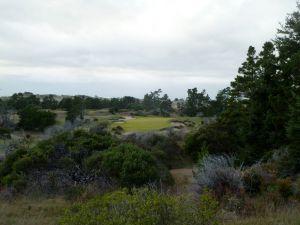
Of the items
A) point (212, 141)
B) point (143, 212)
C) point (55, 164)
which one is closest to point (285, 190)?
point (143, 212)

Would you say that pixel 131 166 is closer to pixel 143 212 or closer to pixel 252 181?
pixel 252 181

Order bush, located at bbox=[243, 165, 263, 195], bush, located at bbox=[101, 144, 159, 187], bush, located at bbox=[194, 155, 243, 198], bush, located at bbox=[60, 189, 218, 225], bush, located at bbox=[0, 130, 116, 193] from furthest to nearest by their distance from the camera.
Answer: bush, located at bbox=[0, 130, 116, 193], bush, located at bbox=[101, 144, 159, 187], bush, located at bbox=[243, 165, 263, 195], bush, located at bbox=[194, 155, 243, 198], bush, located at bbox=[60, 189, 218, 225]

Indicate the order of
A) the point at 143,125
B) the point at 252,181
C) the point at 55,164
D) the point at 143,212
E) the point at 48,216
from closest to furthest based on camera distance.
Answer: the point at 143,212
the point at 48,216
the point at 252,181
the point at 55,164
the point at 143,125

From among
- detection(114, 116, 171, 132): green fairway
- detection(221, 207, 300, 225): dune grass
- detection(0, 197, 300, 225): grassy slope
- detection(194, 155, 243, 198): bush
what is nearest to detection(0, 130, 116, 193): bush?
detection(0, 197, 300, 225): grassy slope

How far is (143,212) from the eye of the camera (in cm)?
454

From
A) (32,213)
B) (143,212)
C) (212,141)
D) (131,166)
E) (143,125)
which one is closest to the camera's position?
(143,212)

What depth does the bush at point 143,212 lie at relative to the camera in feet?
14.9

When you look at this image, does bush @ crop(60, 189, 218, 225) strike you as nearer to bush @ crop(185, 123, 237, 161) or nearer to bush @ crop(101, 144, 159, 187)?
bush @ crop(101, 144, 159, 187)

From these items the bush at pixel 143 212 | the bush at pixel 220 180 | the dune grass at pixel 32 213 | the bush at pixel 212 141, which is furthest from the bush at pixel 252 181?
the bush at pixel 212 141

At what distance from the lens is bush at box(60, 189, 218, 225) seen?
179 inches

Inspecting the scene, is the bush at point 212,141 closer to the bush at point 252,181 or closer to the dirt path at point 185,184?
the dirt path at point 185,184

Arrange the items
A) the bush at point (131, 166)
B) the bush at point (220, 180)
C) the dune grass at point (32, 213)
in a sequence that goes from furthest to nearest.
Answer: the bush at point (131, 166) < the bush at point (220, 180) < the dune grass at point (32, 213)

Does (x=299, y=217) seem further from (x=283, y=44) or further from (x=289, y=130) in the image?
(x=283, y=44)

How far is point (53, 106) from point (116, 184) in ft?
210
